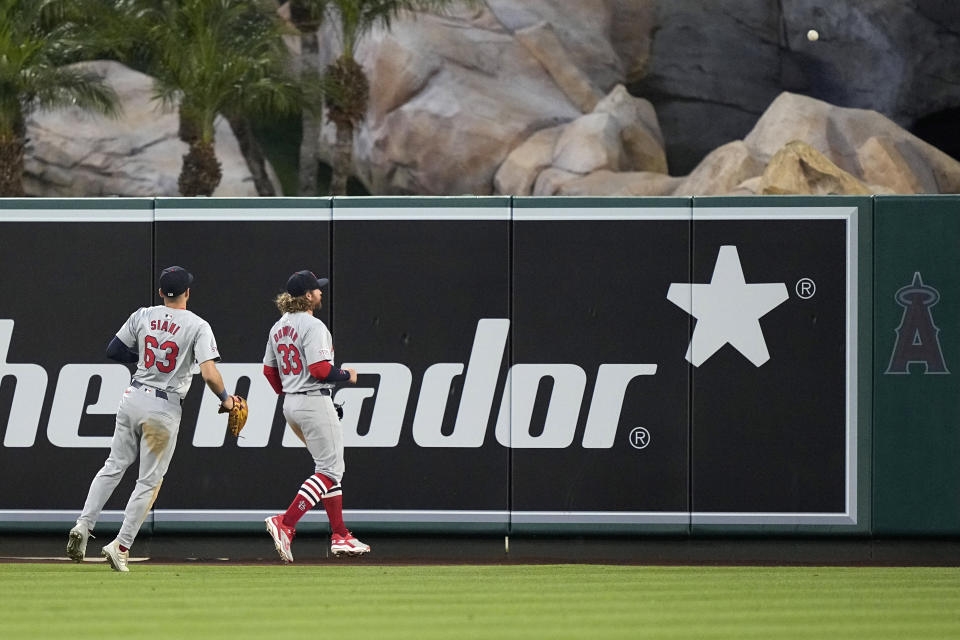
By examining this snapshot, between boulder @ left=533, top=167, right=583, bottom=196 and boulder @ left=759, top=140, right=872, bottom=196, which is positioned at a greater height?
boulder @ left=533, top=167, right=583, bottom=196

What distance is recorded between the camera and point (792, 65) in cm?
3328

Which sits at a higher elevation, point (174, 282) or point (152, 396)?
point (174, 282)

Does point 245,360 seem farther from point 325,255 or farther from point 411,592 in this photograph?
point 411,592

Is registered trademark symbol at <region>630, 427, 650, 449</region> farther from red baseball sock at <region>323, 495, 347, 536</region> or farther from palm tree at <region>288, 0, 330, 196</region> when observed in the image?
palm tree at <region>288, 0, 330, 196</region>

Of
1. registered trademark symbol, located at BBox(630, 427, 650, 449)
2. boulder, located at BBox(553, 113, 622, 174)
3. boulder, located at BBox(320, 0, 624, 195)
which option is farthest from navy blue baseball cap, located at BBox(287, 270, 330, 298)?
boulder, located at BBox(320, 0, 624, 195)

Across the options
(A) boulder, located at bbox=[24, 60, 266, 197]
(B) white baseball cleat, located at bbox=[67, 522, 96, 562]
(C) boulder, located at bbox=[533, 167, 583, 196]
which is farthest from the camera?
(A) boulder, located at bbox=[24, 60, 266, 197]

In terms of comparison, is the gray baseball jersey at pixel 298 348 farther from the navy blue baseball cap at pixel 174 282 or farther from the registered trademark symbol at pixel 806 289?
the registered trademark symbol at pixel 806 289

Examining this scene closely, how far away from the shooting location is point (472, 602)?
7324 millimetres

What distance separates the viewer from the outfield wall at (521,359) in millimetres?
10211

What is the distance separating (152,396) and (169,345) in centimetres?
36

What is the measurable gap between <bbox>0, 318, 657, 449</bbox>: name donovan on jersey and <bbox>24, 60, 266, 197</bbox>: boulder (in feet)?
64.5

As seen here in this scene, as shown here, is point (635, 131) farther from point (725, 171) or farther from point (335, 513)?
point (335, 513)

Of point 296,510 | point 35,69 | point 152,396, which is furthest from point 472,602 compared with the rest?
point 35,69

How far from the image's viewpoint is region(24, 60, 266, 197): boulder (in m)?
29.8
